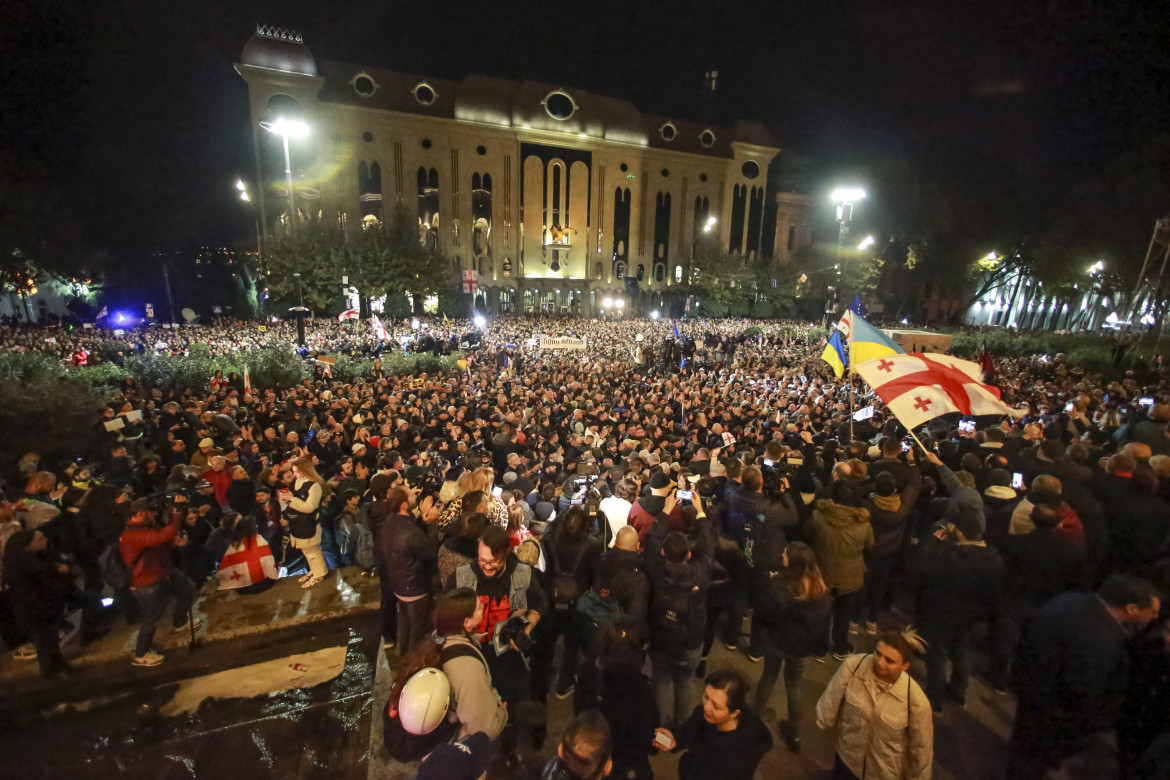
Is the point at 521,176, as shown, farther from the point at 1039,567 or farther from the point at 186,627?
the point at 1039,567

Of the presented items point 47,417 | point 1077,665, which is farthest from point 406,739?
point 47,417

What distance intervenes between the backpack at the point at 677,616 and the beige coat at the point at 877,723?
852 millimetres

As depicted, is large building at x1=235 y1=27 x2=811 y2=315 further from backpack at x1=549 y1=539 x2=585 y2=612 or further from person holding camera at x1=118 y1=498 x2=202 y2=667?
backpack at x1=549 y1=539 x2=585 y2=612

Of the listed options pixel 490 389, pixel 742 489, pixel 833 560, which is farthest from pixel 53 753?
pixel 490 389

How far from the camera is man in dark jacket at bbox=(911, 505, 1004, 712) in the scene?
12.3ft

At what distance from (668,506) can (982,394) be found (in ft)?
15.7

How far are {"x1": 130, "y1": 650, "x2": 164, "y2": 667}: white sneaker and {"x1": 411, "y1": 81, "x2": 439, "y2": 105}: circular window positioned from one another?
46236 mm

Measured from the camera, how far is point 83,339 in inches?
696

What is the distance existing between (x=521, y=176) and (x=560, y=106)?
21.9 ft

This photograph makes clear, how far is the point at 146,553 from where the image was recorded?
168 inches

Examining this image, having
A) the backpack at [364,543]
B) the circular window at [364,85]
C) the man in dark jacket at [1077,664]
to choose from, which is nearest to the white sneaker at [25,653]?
the backpack at [364,543]

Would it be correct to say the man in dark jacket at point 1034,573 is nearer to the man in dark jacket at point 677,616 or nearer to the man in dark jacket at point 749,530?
the man in dark jacket at point 749,530

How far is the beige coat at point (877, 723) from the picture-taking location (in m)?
2.66

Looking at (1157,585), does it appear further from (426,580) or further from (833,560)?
(426,580)
